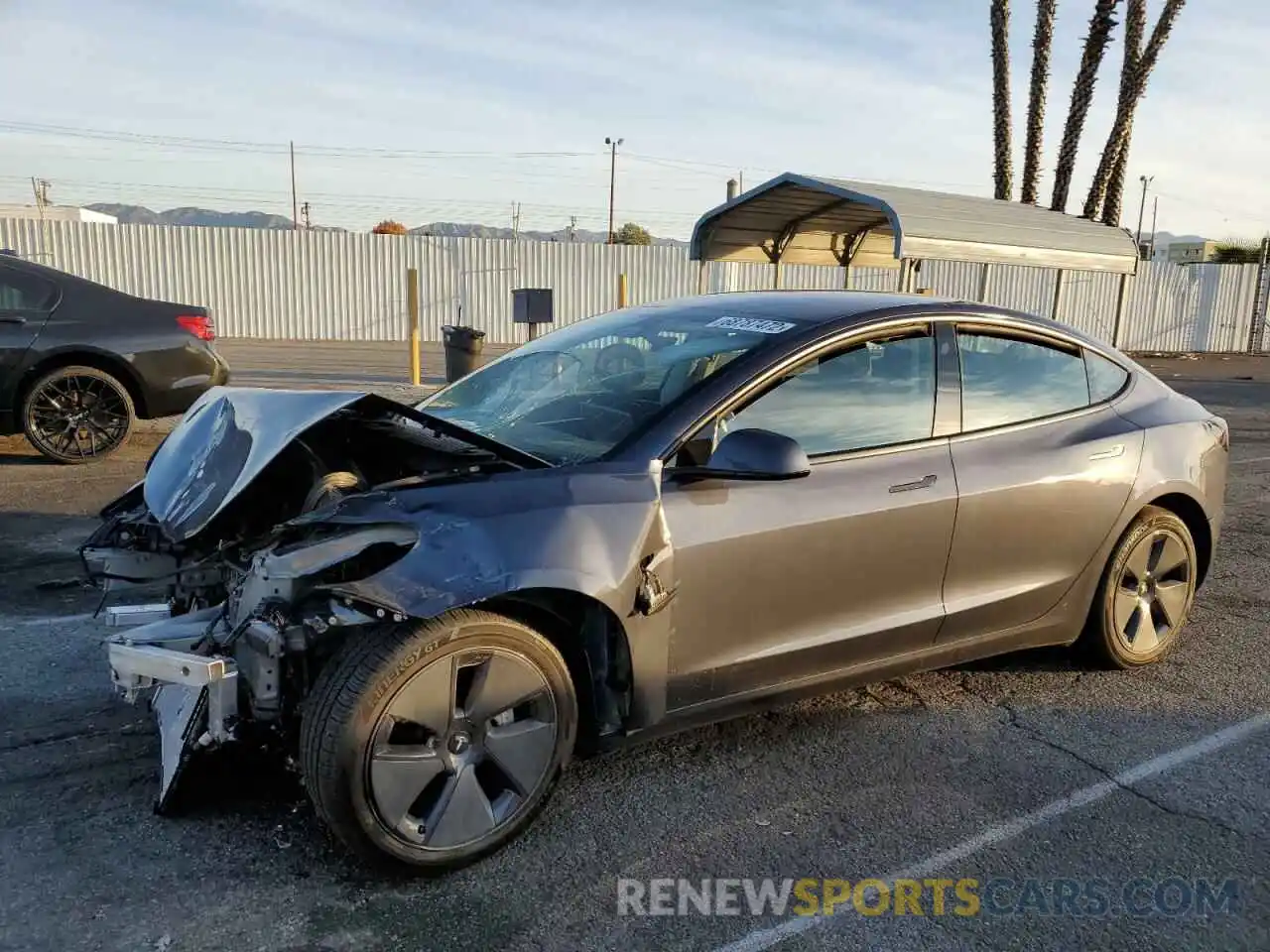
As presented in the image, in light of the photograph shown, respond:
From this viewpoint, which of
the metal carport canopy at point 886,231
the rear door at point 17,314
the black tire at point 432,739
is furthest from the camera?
the metal carport canopy at point 886,231

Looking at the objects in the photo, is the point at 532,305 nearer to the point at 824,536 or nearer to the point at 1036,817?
the point at 824,536

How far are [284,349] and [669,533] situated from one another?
65.3 feet

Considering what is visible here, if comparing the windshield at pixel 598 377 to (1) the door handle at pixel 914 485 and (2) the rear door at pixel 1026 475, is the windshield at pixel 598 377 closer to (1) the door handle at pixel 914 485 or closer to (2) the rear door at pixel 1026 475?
(1) the door handle at pixel 914 485

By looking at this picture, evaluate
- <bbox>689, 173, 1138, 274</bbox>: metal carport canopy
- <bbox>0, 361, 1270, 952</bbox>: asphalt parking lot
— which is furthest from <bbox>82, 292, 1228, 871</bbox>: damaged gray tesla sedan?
<bbox>689, 173, 1138, 274</bbox>: metal carport canopy

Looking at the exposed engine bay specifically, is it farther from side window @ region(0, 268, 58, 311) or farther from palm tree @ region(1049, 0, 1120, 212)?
palm tree @ region(1049, 0, 1120, 212)

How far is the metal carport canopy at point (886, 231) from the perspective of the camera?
10305 mm

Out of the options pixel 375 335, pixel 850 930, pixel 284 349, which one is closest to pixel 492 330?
pixel 375 335

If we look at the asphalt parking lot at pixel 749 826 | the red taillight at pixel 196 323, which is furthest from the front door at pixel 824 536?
→ the red taillight at pixel 196 323

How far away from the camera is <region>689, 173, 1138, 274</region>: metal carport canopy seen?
33.8 feet

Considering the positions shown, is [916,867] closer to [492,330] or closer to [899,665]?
[899,665]

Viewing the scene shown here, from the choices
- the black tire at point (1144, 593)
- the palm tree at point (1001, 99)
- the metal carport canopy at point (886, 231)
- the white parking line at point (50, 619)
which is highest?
the palm tree at point (1001, 99)

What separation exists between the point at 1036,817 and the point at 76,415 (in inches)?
294

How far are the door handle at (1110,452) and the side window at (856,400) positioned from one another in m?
0.82

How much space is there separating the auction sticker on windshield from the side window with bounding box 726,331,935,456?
0.61 ft
